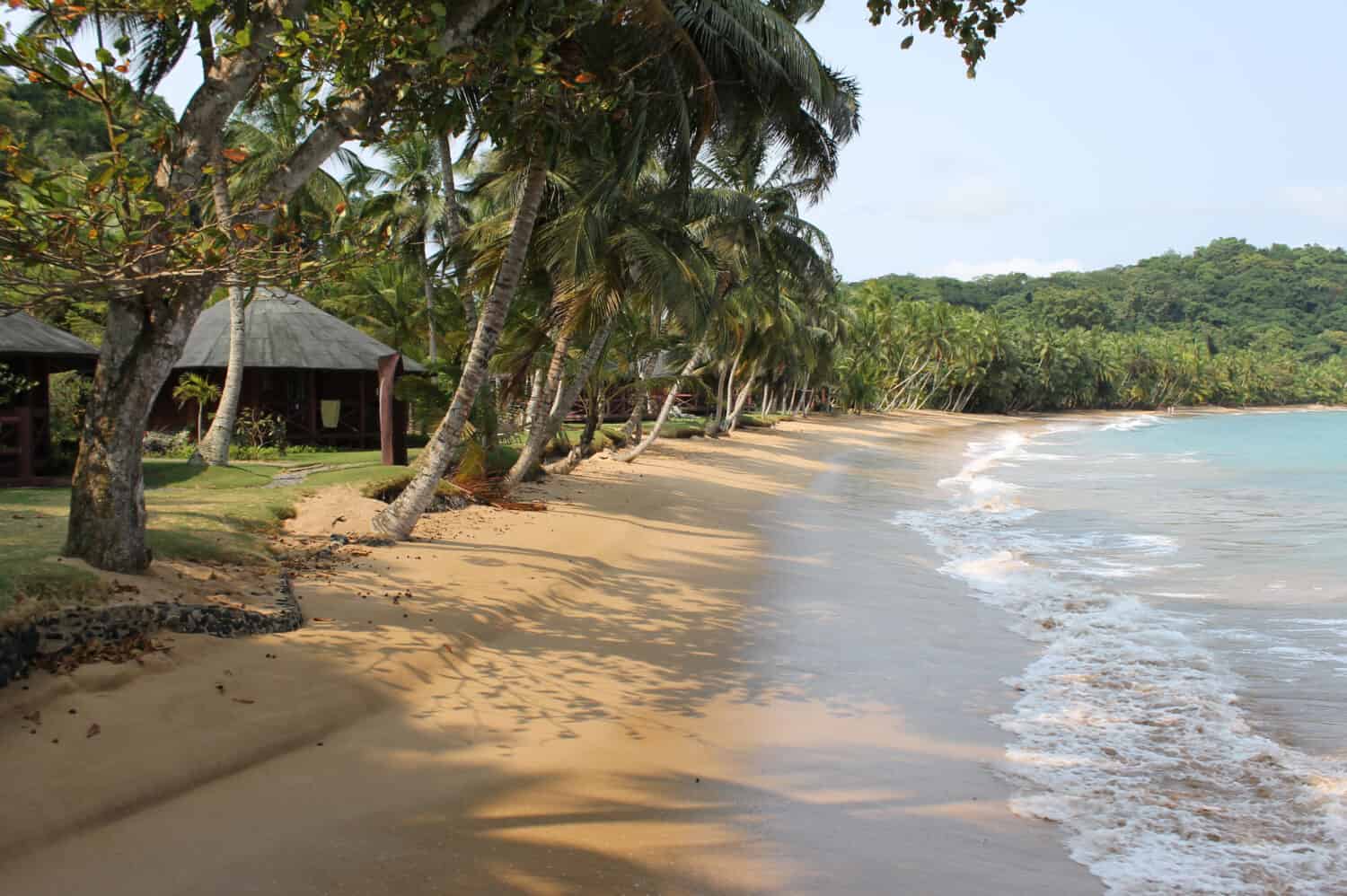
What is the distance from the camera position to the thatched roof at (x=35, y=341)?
41.5 ft

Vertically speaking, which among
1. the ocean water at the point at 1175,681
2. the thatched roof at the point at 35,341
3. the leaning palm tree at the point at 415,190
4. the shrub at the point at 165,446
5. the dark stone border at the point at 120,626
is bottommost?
the ocean water at the point at 1175,681

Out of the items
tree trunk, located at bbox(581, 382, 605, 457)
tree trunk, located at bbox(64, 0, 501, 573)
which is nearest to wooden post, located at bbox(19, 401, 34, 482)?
tree trunk, located at bbox(64, 0, 501, 573)

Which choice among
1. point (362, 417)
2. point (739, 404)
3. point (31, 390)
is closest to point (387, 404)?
point (31, 390)

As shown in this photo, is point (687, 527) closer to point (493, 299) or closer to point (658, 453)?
point (493, 299)

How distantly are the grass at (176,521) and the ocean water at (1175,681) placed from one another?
5617mm

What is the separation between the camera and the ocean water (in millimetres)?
4699

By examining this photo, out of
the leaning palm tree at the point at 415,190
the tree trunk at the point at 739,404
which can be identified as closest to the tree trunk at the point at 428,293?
the leaning palm tree at the point at 415,190

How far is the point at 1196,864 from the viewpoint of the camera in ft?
14.6

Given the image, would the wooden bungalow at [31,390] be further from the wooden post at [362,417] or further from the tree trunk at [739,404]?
the tree trunk at [739,404]

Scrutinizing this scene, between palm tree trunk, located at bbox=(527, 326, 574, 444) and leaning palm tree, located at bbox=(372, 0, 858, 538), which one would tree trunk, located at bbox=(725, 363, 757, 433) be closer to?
palm tree trunk, located at bbox=(527, 326, 574, 444)

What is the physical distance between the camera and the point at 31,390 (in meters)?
14.2

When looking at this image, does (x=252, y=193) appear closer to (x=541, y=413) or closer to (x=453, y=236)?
(x=453, y=236)

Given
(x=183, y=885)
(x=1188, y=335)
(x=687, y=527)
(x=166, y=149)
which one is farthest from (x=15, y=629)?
(x=1188, y=335)

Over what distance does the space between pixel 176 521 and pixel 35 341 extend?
6.16 metres
